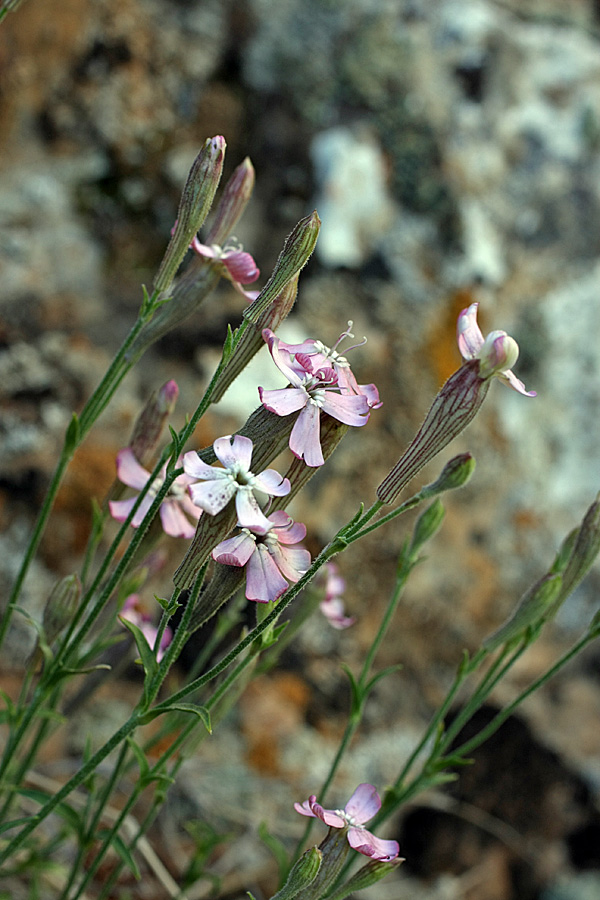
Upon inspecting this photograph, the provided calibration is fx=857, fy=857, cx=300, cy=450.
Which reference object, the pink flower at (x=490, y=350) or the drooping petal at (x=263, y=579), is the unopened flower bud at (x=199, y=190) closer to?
the pink flower at (x=490, y=350)

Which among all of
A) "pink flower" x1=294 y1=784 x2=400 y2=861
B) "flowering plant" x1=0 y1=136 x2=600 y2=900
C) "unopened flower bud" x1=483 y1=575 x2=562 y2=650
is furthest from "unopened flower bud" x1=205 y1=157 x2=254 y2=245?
"pink flower" x1=294 y1=784 x2=400 y2=861

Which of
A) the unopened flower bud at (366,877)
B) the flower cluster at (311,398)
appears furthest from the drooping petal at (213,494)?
the unopened flower bud at (366,877)

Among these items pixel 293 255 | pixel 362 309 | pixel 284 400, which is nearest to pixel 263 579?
pixel 284 400

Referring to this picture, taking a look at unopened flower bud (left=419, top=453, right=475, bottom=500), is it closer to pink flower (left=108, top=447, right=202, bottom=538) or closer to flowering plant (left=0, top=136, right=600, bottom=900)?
flowering plant (left=0, top=136, right=600, bottom=900)

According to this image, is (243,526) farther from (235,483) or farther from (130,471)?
(130,471)

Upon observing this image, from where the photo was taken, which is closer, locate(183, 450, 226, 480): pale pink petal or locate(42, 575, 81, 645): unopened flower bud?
locate(183, 450, 226, 480): pale pink petal

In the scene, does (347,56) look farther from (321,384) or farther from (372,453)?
(321,384)

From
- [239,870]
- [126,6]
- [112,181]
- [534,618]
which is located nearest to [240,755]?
[239,870]
